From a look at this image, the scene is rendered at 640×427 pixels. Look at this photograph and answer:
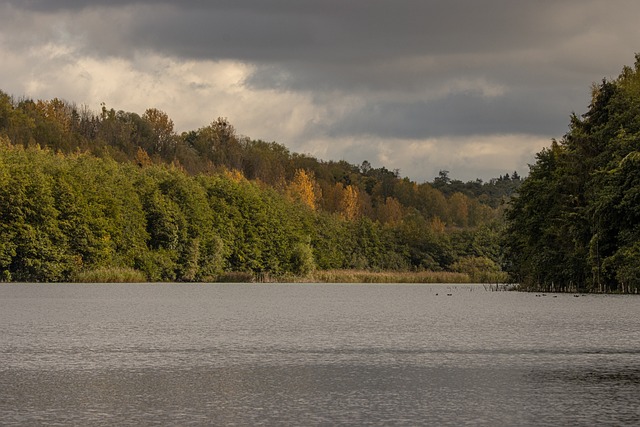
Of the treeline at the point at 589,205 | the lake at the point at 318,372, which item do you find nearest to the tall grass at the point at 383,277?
the treeline at the point at 589,205

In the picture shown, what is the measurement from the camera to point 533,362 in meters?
23.2

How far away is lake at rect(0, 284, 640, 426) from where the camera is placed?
15.3m

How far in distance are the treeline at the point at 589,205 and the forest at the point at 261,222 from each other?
0.15 metres

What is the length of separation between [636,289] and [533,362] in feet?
190

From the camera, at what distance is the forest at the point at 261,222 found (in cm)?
7675

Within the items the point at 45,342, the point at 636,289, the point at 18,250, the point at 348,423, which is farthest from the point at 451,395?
the point at 18,250

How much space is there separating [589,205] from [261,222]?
84.6m

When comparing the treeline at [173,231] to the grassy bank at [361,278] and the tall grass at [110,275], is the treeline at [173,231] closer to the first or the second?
the tall grass at [110,275]

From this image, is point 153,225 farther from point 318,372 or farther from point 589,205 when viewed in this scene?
point 318,372

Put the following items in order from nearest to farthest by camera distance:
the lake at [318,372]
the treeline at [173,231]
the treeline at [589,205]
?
the lake at [318,372] < the treeline at [589,205] < the treeline at [173,231]

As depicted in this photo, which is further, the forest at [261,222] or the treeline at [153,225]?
the treeline at [153,225]

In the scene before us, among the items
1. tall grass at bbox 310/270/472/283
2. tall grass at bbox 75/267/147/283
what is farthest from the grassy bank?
tall grass at bbox 75/267/147/283

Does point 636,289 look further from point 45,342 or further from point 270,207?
point 270,207

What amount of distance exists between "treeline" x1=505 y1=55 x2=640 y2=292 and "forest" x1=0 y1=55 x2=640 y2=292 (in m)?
0.15
